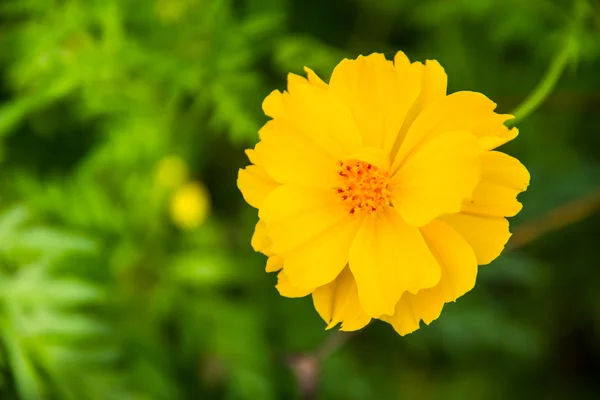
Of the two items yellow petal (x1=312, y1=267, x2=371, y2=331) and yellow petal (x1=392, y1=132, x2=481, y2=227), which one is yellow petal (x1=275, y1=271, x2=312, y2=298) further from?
yellow petal (x1=392, y1=132, x2=481, y2=227)

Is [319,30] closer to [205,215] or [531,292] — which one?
[205,215]

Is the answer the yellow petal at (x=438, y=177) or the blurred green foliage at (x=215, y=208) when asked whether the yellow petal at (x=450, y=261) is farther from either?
the blurred green foliage at (x=215, y=208)

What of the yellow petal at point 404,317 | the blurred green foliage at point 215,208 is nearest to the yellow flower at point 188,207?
the blurred green foliage at point 215,208

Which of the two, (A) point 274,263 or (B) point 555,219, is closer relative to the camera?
(A) point 274,263

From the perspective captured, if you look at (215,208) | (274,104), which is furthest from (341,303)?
(215,208)

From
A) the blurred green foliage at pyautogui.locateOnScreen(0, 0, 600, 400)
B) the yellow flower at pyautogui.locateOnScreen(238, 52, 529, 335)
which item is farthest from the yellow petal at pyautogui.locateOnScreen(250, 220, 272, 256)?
the blurred green foliage at pyautogui.locateOnScreen(0, 0, 600, 400)

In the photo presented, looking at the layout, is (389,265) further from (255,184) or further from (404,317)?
(255,184)

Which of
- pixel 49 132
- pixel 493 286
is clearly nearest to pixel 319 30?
pixel 49 132
